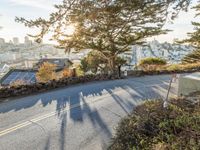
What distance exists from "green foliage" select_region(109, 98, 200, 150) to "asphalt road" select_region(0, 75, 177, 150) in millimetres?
995

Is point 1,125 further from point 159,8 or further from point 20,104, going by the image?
point 159,8

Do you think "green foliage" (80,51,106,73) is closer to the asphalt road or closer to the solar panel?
the solar panel

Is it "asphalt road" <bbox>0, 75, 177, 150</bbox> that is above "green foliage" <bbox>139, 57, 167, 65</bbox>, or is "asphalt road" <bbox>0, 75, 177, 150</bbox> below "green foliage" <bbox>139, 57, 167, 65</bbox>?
below

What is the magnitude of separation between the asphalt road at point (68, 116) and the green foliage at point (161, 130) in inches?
39.2

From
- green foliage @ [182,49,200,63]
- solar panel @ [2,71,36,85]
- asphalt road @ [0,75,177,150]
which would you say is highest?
green foliage @ [182,49,200,63]

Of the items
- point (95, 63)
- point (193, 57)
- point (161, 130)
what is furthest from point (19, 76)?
point (161, 130)

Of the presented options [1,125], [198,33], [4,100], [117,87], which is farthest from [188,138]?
[198,33]

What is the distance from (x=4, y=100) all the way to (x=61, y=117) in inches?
154

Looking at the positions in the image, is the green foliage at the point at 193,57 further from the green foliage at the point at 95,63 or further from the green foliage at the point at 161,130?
the green foliage at the point at 161,130

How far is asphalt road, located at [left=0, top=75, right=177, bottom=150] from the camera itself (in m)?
8.12

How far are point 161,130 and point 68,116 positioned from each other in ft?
14.9

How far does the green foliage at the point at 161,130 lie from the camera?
20.7 ft

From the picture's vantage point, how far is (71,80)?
17578 millimetres

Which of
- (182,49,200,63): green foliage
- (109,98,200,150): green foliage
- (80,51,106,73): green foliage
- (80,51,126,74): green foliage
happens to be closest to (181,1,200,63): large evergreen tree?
(182,49,200,63): green foliage
